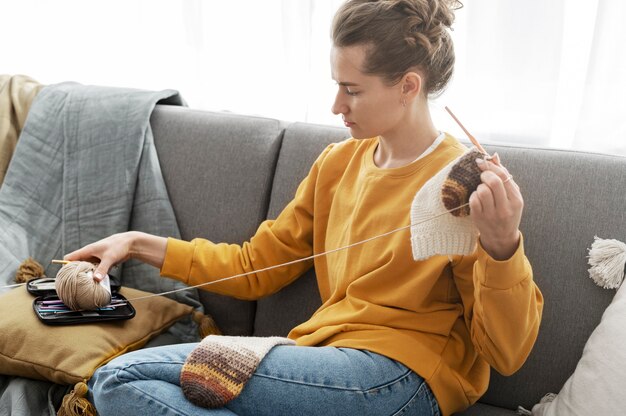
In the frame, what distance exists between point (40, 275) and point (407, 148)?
0.96m

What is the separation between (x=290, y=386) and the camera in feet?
4.01

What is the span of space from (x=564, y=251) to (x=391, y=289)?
380 mm

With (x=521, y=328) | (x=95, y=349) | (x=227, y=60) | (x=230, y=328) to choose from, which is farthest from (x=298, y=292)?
(x=227, y=60)

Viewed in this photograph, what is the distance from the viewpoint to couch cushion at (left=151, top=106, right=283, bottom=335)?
1785mm

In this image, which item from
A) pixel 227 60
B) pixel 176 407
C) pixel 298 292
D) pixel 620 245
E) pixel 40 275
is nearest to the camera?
pixel 176 407

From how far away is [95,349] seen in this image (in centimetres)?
144

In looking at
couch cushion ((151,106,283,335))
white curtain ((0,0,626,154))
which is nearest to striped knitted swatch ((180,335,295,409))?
couch cushion ((151,106,283,335))

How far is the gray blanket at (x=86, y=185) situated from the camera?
6.03 ft

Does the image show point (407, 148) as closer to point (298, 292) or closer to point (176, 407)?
point (298, 292)

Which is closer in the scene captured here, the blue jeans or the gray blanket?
the blue jeans

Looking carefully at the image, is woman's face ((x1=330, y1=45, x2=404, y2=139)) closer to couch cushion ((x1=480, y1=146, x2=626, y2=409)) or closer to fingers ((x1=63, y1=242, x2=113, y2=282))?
couch cushion ((x1=480, y1=146, x2=626, y2=409))

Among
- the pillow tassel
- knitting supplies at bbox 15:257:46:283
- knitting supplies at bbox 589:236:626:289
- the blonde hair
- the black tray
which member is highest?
the blonde hair

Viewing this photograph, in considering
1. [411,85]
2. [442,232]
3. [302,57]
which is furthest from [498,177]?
[302,57]

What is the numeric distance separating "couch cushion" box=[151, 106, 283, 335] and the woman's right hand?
23cm
